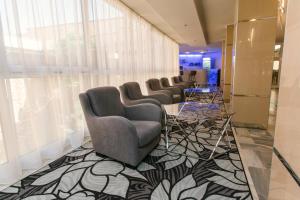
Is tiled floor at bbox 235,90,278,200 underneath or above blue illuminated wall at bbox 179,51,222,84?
underneath

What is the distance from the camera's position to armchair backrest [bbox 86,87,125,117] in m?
2.15

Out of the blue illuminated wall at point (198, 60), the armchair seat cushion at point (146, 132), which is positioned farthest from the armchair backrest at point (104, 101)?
the blue illuminated wall at point (198, 60)

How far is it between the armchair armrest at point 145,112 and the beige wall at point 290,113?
1711 mm

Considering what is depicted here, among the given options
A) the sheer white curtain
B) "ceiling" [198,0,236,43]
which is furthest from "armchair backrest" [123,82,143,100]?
"ceiling" [198,0,236,43]

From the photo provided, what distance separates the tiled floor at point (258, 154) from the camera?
5.51ft

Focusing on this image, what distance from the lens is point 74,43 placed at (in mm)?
2482

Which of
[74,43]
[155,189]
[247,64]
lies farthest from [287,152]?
[247,64]

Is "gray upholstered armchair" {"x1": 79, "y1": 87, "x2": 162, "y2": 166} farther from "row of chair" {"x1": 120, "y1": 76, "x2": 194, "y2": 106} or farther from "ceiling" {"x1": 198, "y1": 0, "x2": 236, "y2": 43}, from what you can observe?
"ceiling" {"x1": 198, "y1": 0, "x2": 236, "y2": 43}

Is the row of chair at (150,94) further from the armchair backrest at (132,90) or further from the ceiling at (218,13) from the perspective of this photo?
the ceiling at (218,13)

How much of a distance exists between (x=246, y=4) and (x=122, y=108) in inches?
108

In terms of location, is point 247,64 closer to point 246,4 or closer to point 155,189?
point 246,4

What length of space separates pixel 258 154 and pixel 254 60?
65.6 inches

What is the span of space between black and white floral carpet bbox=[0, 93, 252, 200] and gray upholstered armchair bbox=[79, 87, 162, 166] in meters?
0.18

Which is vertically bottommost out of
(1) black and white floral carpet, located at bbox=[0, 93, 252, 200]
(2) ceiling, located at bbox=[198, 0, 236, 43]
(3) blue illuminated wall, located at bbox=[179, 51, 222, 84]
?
(1) black and white floral carpet, located at bbox=[0, 93, 252, 200]
